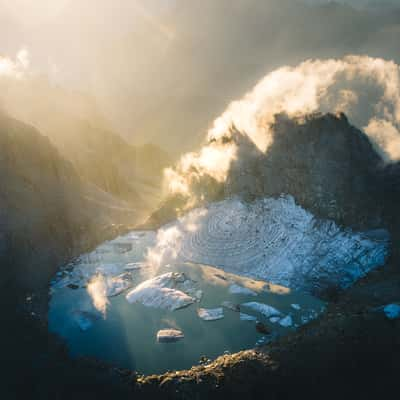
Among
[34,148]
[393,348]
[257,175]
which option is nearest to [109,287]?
[257,175]

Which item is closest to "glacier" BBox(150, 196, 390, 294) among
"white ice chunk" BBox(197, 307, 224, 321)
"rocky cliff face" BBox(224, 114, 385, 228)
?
"rocky cliff face" BBox(224, 114, 385, 228)

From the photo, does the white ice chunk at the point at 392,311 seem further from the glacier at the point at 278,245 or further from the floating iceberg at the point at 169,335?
the floating iceberg at the point at 169,335

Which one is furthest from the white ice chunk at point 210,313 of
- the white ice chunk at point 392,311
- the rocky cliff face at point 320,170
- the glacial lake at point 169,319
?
the rocky cliff face at point 320,170

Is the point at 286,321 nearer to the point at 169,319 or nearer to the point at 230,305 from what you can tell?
the point at 230,305

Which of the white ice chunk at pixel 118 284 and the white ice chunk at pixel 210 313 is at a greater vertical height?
the white ice chunk at pixel 118 284

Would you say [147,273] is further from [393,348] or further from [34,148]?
[34,148]
